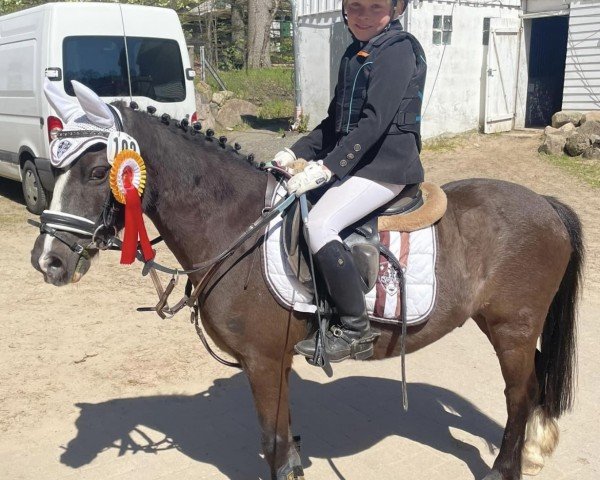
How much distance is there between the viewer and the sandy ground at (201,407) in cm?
364

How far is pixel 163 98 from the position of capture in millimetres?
9156

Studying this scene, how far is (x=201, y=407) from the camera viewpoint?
168 inches

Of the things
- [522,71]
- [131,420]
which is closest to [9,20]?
[131,420]

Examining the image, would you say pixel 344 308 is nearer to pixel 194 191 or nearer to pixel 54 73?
pixel 194 191

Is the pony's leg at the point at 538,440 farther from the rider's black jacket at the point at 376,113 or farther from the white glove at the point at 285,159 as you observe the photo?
the white glove at the point at 285,159

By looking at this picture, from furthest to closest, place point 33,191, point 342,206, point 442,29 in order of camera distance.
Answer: point 442,29, point 33,191, point 342,206

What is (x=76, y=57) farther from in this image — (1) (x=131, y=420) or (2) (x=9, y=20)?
(1) (x=131, y=420)

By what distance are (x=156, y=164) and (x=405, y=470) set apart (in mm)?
2174

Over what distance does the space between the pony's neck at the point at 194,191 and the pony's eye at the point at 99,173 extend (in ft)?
0.64

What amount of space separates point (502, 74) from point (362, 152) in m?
13.0

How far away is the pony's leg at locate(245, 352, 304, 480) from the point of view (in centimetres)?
312

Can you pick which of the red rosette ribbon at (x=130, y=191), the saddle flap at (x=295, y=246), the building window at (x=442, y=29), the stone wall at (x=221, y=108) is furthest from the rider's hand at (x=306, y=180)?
the stone wall at (x=221, y=108)

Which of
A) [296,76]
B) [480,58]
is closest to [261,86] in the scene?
[296,76]

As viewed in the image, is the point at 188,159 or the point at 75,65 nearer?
the point at 188,159
